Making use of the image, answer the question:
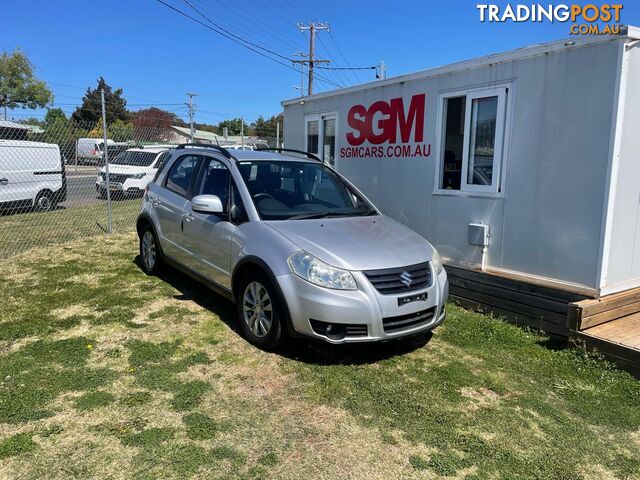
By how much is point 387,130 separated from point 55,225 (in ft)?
26.2

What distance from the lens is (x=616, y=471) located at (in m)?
2.84

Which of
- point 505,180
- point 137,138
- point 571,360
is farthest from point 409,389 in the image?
point 137,138

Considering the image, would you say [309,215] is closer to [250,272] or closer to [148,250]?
[250,272]

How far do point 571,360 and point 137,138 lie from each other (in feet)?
43.1

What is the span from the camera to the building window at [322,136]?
7.99 m

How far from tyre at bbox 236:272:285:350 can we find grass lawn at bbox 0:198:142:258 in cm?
527

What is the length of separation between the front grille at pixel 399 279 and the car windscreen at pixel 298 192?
1.08 metres

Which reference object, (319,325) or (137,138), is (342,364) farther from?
(137,138)

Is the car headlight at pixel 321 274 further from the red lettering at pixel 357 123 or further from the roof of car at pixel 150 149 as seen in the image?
the roof of car at pixel 150 149

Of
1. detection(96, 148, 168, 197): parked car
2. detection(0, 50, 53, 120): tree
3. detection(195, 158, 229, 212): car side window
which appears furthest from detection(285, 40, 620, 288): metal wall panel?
detection(0, 50, 53, 120): tree

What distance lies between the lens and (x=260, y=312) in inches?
167

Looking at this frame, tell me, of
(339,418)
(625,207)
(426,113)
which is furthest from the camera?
(426,113)

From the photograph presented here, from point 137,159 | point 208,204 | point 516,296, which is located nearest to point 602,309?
point 516,296

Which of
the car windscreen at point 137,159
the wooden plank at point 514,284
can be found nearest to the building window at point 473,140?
the wooden plank at point 514,284
